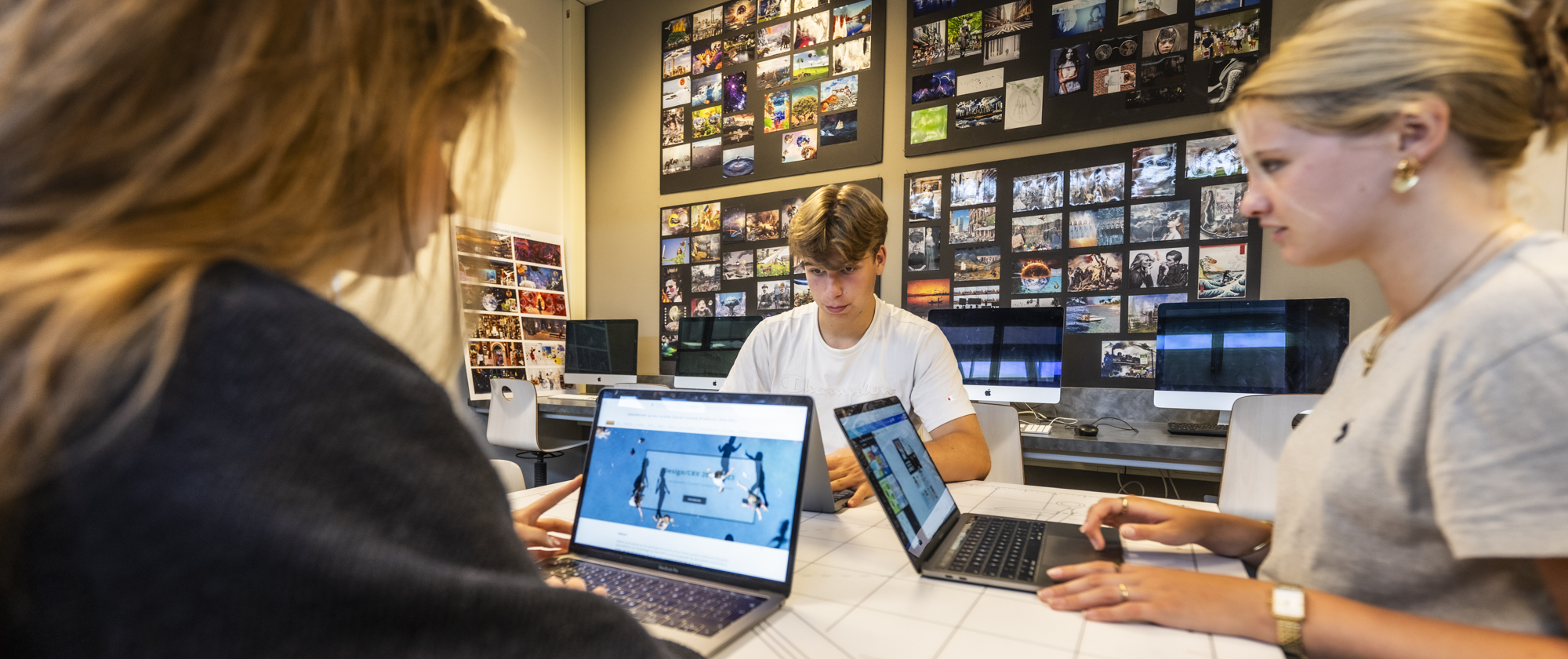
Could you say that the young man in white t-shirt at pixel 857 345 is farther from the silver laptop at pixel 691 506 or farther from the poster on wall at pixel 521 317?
the poster on wall at pixel 521 317

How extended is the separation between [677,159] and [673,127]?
0.65ft

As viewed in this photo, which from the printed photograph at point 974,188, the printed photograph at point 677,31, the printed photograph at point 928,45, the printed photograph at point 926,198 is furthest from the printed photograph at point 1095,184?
the printed photograph at point 677,31

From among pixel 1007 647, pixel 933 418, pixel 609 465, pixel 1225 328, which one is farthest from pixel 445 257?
pixel 1225 328

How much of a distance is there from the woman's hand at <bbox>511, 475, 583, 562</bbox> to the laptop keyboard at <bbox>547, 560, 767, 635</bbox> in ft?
0.22

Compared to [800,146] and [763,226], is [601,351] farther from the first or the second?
[800,146]

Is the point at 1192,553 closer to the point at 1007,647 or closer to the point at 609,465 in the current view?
the point at 1007,647

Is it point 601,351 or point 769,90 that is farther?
point 601,351

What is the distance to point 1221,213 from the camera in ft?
8.75

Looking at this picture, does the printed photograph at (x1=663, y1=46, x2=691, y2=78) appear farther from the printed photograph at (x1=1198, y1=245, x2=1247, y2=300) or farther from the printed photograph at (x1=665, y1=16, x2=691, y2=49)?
the printed photograph at (x1=1198, y1=245, x2=1247, y2=300)

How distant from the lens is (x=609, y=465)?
3.18 feet

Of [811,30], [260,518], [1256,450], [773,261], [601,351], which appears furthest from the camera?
[601,351]

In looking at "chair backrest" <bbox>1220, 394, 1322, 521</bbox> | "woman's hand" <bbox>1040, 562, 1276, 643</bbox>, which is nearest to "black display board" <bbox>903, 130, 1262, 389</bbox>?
"chair backrest" <bbox>1220, 394, 1322, 521</bbox>

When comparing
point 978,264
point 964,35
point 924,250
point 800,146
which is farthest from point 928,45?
point 978,264

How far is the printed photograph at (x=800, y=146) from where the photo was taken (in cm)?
361
